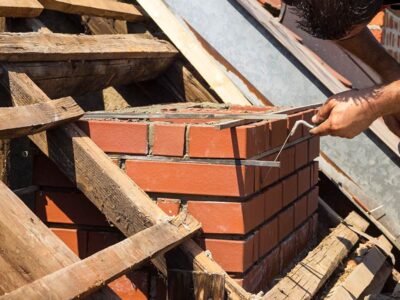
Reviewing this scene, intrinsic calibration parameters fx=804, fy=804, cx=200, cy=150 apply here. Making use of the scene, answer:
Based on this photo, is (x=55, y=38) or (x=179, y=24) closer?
(x=55, y=38)

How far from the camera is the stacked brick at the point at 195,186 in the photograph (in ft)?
9.59

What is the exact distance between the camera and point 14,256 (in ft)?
7.25

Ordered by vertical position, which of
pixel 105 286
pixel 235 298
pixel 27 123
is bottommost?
pixel 235 298

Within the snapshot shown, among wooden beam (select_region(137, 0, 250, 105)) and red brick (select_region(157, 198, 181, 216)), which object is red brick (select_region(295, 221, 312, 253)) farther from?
red brick (select_region(157, 198, 181, 216))

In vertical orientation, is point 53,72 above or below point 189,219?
above

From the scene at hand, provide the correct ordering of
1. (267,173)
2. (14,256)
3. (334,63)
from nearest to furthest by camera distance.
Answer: (14,256) → (267,173) → (334,63)

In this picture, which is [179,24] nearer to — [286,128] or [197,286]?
[286,128]

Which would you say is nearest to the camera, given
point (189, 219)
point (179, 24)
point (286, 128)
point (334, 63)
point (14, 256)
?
point (14, 256)

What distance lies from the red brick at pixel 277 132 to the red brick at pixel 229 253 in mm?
494

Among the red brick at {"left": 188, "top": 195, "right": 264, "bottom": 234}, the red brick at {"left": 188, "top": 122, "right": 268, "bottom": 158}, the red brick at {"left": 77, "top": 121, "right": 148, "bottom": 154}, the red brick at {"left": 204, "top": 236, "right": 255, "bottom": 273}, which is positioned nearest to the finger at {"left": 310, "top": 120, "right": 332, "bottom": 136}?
the red brick at {"left": 188, "top": 122, "right": 268, "bottom": 158}

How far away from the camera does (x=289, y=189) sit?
3584 mm

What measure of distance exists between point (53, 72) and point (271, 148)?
0.94 metres

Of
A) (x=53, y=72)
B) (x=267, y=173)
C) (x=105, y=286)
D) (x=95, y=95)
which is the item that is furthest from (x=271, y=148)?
(x=95, y=95)

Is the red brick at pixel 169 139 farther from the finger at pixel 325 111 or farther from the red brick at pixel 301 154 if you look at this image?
the red brick at pixel 301 154
